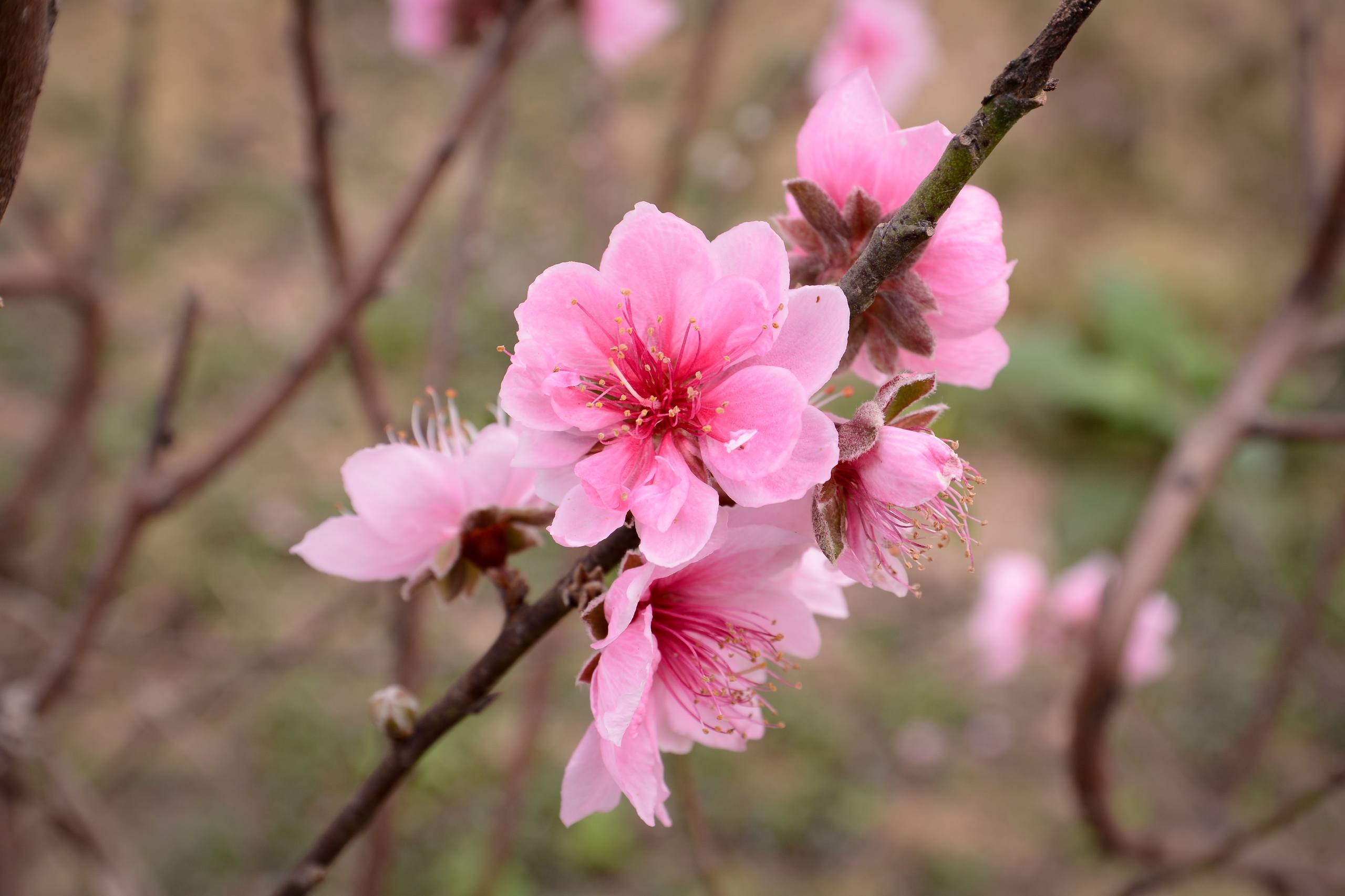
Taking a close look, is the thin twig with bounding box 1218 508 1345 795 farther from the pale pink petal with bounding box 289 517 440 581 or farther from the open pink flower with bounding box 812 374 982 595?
the pale pink petal with bounding box 289 517 440 581

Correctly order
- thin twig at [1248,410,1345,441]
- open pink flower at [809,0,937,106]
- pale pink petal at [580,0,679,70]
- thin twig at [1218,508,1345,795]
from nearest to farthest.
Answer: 1. thin twig at [1248,410,1345,441]
2. thin twig at [1218,508,1345,795]
3. pale pink petal at [580,0,679,70]
4. open pink flower at [809,0,937,106]

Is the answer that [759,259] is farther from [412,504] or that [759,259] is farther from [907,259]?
[412,504]

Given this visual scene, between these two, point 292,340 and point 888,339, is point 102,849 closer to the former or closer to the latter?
point 888,339

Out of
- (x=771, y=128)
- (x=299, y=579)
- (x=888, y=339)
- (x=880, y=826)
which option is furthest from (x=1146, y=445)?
(x=888, y=339)

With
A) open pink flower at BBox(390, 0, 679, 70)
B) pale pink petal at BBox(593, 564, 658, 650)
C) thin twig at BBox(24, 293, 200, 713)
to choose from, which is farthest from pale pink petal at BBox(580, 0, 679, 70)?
pale pink petal at BBox(593, 564, 658, 650)

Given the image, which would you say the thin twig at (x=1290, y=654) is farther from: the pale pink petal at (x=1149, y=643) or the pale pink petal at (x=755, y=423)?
the pale pink petal at (x=755, y=423)

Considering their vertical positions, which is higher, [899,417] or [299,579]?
[899,417]

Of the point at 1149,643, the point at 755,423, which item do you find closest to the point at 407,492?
the point at 755,423
